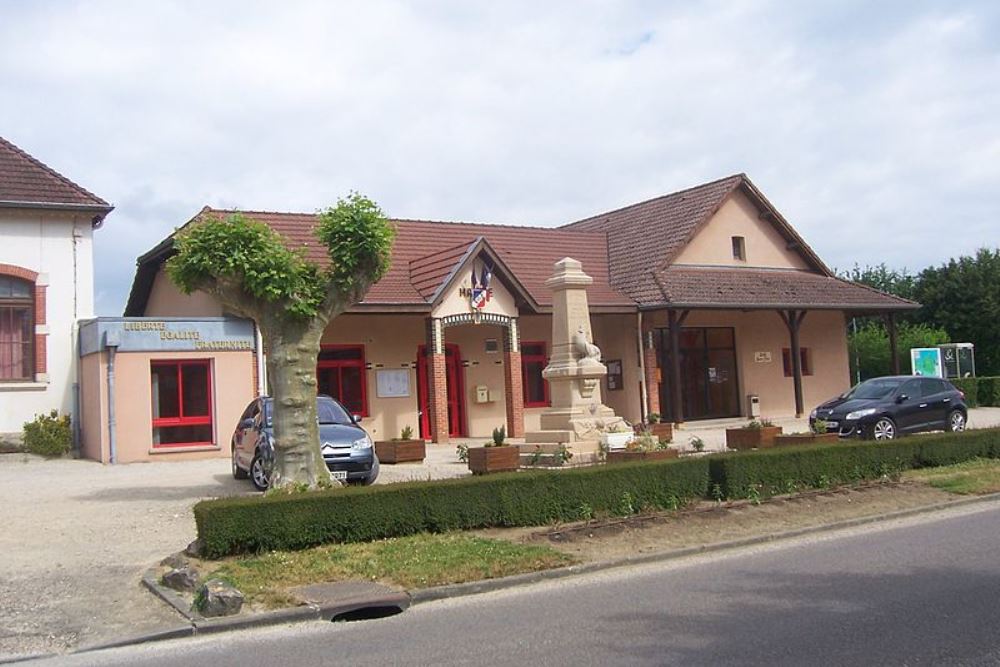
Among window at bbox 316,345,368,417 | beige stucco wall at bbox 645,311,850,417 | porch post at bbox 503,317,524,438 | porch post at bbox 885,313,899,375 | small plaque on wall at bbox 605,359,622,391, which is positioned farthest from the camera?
porch post at bbox 885,313,899,375

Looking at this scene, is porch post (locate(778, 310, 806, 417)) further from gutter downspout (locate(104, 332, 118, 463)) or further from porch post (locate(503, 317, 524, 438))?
gutter downspout (locate(104, 332, 118, 463))

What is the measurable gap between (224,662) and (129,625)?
1610mm

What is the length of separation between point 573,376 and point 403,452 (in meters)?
3.95

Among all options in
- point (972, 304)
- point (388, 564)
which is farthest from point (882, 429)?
point (972, 304)

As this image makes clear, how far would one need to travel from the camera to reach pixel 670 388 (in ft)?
97.5

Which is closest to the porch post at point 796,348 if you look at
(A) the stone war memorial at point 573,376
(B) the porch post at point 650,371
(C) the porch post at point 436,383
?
(B) the porch post at point 650,371

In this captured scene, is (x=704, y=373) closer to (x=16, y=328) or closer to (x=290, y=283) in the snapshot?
(x=16, y=328)

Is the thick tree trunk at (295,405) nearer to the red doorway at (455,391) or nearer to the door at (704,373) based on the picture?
the red doorway at (455,391)

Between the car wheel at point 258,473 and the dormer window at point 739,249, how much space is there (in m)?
20.2

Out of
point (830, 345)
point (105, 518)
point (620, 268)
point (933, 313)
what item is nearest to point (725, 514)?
point (105, 518)

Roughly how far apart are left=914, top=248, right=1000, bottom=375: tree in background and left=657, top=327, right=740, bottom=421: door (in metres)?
21.1

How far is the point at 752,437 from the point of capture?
1978cm

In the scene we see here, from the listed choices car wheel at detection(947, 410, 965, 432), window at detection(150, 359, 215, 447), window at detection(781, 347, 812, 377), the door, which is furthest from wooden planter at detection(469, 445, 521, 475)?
window at detection(781, 347, 812, 377)

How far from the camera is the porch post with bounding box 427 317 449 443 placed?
964 inches
